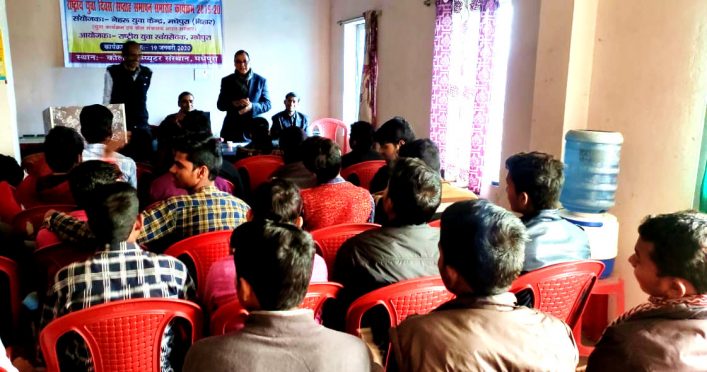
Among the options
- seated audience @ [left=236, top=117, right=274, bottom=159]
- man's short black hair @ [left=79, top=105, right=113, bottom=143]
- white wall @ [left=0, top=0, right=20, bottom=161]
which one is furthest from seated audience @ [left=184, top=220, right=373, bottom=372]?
white wall @ [left=0, top=0, right=20, bottom=161]

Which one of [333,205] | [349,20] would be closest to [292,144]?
[333,205]

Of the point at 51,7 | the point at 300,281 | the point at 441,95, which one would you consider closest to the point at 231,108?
the point at 441,95

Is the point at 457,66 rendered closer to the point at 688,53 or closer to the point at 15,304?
the point at 688,53

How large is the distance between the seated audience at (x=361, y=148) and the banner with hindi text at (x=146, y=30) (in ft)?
13.1

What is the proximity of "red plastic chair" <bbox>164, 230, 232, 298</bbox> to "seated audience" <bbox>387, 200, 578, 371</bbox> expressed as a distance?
98 cm

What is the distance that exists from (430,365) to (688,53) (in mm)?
2355

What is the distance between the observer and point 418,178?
185 centimetres

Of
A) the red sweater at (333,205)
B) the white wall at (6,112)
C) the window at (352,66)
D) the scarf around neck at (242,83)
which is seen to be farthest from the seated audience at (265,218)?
the window at (352,66)

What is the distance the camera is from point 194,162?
8.05 ft

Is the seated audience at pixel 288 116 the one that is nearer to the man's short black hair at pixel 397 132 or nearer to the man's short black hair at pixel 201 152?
the man's short black hair at pixel 397 132

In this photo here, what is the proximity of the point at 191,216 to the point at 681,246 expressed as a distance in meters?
1.69

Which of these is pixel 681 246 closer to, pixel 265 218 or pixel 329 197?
pixel 265 218

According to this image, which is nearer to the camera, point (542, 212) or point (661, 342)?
point (661, 342)

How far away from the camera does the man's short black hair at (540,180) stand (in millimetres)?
2105
